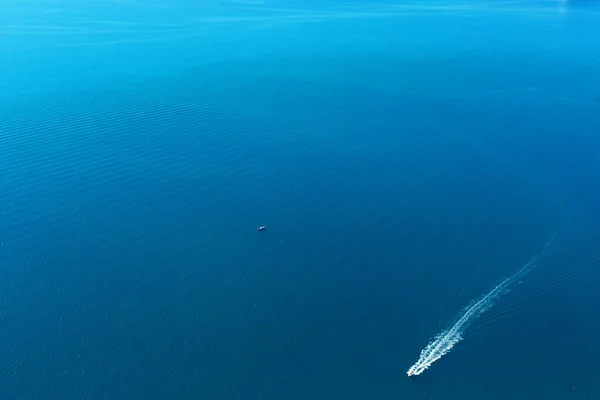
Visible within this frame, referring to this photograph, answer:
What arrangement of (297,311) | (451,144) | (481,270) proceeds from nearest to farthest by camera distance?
(297,311) → (481,270) → (451,144)

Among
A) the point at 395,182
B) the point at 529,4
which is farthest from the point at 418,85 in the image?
the point at 529,4

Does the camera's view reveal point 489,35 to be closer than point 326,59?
No

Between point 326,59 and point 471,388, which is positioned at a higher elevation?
point 326,59

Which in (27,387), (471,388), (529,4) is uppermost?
(529,4)

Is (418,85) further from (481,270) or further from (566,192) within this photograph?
(481,270)

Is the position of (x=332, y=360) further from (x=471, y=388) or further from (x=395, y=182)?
(x=395, y=182)

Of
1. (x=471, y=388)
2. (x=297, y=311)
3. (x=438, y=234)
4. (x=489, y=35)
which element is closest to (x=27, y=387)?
(x=297, y=311)

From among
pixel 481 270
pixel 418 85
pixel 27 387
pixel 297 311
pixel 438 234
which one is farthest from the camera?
pixel 418 85
